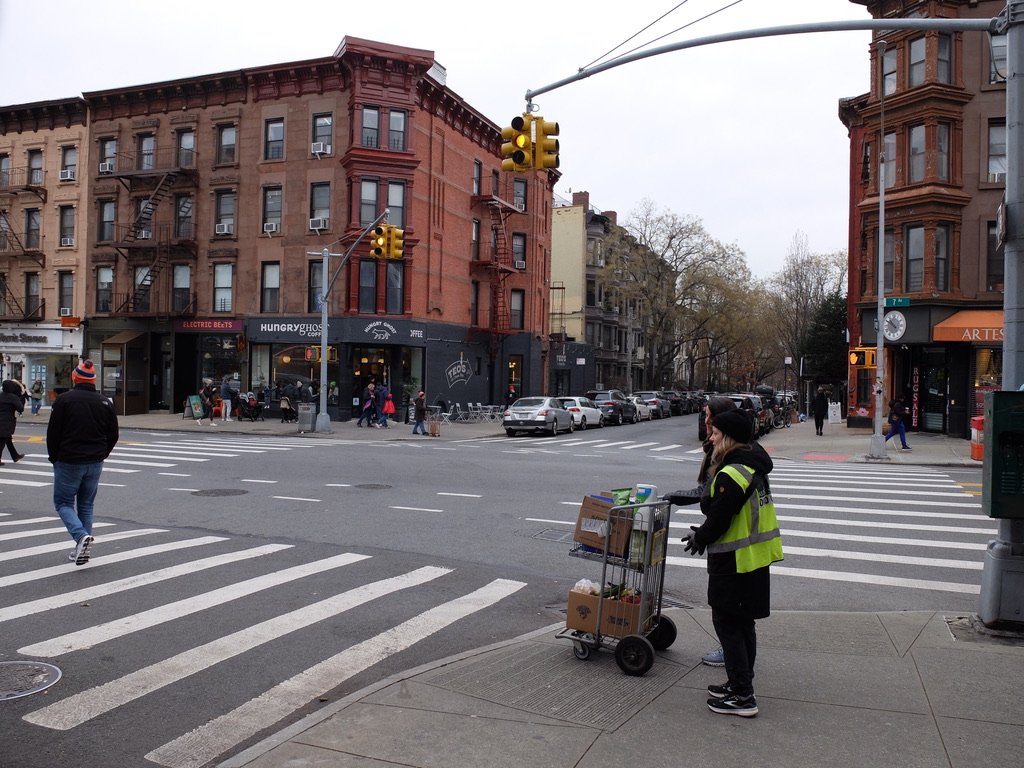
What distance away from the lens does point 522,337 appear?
4653 centimetres

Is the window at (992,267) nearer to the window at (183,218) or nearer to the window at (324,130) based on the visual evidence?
the window at (324,130)

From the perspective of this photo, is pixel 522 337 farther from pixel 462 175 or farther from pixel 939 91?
pixel 939 91

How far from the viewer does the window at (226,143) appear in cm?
3805

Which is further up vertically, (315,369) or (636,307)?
(636,307)

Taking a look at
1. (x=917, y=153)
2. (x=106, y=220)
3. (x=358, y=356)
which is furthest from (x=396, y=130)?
(x=917, y=153)

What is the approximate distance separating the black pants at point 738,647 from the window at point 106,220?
42338mm

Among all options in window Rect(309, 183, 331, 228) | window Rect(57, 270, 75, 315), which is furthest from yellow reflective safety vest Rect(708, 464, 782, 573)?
window Rect(57, 270, 75, 315)

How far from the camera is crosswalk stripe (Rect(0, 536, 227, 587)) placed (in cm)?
794

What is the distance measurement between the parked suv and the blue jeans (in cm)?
3208

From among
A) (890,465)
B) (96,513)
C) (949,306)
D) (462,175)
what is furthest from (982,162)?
(96,513)

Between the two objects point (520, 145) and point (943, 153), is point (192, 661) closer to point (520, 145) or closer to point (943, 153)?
point (520, 145)

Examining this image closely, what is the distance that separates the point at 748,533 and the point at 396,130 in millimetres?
34003

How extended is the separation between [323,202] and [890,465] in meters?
25.7

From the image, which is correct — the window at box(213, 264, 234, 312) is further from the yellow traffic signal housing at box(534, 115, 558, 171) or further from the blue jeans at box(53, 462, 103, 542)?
the blue jeans at box(53, 462, 103, 542)
